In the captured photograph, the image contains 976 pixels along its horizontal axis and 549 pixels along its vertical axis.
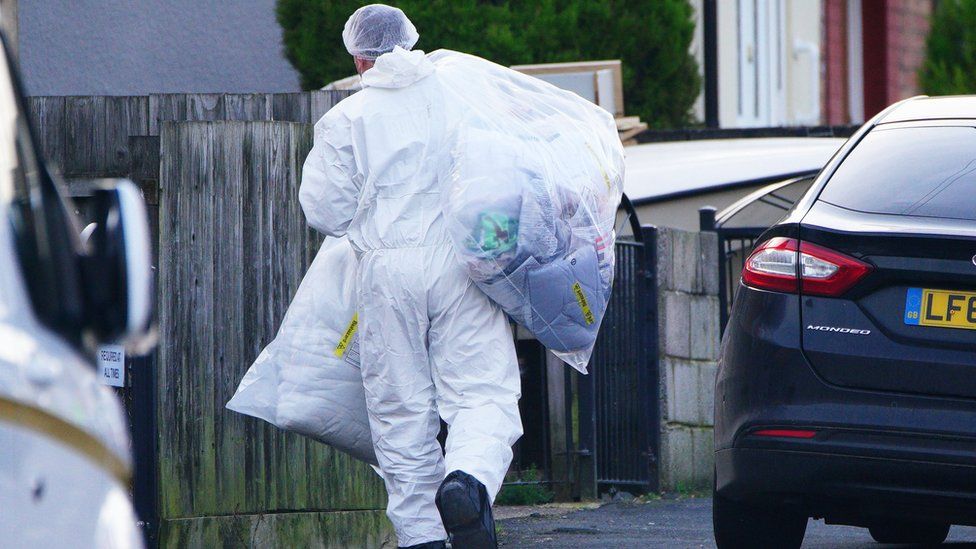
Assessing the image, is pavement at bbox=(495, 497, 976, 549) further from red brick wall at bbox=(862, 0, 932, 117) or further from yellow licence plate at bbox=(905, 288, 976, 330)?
red brick wall at bbox=(862, 0, 932, 117)

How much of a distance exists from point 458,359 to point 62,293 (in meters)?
2.90

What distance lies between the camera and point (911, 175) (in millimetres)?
5066

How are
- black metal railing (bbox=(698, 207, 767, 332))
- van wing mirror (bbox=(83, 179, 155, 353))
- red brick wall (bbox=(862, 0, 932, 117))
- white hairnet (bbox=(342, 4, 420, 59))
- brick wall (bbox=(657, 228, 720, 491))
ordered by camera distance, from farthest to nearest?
red brick wall (bbox=(862, 0, 932, 117)) → black metal railing (bbox=(698, 207, 767, 332)) → brick wall (bbox=(657, 228, 720, 491)) → white hairnet (bbox=(342, 4, 420, 59)) → van wing mirror (bbox=(83, 179, 155, 353))

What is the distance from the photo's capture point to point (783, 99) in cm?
2102

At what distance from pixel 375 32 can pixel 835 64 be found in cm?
1793

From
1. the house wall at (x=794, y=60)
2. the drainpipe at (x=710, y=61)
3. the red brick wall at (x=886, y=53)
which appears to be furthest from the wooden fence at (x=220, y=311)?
the red brick wall at (x=886, y=53)

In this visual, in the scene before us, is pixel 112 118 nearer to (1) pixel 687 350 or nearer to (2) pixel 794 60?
(1) pixel 687 350

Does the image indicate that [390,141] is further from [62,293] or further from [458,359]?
[62,293]

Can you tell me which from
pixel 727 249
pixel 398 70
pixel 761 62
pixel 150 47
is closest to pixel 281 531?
pixel 398 70

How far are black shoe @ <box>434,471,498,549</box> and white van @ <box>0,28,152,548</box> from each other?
→ 2.21 m

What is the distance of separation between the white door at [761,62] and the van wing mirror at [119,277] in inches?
672

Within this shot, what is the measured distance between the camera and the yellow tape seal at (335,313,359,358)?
18.3 ft

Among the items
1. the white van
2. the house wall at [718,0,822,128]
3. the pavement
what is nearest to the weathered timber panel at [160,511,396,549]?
the pavement

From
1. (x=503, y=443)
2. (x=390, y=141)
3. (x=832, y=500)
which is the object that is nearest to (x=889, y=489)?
(x=832, y=500)
